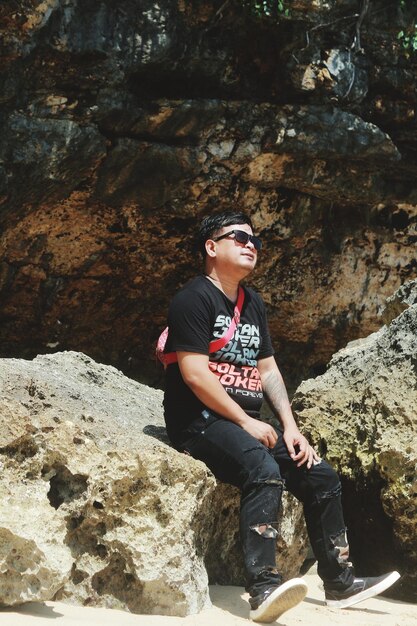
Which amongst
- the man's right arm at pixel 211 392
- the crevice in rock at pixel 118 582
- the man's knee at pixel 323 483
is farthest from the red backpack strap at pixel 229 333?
the crevice in rock at pixel 118 582

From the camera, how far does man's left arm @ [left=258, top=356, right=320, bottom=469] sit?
12.6 feet

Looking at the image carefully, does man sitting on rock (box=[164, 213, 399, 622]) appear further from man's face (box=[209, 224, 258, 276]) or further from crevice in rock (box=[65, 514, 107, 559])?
crevice in rock (box=[65, 514, 107, 559])

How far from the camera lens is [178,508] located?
11.5ft

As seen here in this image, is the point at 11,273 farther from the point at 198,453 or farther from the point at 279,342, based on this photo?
the point at 198,453

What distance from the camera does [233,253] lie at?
13.3ft

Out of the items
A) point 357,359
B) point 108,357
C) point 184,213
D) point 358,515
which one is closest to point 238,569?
point 358,515

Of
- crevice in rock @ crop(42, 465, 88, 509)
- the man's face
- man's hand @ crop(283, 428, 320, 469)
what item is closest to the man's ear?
the man's face

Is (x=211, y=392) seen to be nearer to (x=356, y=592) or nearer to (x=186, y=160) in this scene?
(x=356, y=592)

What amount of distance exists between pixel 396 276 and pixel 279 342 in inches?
53.8

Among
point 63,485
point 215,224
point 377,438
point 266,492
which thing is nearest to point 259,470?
point 266,492

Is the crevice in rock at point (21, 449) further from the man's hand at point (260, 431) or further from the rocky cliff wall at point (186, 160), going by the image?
the rocky cliff wall at point (186, 160)

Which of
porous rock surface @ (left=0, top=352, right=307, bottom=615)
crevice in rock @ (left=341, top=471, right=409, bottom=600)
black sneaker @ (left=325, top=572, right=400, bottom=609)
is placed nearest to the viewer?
porous rock surface @ (left=0, top=352, right=307, bottom=615)

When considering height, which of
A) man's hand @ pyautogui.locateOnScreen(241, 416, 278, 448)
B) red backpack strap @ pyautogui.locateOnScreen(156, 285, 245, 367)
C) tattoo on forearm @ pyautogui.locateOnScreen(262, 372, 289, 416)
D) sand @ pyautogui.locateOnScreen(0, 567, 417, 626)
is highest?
red backpack strap @ pyautogui.locateOnScreen(156, 285, 245, 367)

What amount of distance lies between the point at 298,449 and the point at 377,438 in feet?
1.65
